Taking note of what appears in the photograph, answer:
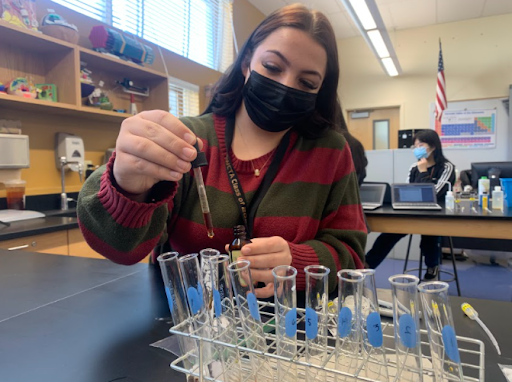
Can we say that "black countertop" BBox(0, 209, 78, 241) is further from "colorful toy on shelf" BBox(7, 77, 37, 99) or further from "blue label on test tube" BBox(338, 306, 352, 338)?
"blue label on test tube" BBox(338, 306, 352, 338)

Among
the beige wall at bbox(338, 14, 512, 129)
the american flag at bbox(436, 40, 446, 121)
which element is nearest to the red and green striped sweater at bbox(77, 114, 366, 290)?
the american flag at bbox(436, 40, 446, 121)

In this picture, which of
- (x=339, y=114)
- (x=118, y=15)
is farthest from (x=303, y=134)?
(x=118, y=15)

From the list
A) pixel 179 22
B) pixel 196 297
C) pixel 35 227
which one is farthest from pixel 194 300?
pixel 179 22

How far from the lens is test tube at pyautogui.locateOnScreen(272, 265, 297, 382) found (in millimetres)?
447

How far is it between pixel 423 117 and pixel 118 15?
15.7 ft

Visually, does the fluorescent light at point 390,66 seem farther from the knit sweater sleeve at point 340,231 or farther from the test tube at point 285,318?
the test tube at point 285,318

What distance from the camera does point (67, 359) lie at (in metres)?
0.57

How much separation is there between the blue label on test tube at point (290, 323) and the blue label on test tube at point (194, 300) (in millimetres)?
123

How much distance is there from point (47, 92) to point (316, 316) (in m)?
2.40

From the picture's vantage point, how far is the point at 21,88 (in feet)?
6.79

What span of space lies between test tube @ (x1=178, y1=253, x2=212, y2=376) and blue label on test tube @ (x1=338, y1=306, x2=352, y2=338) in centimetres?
17

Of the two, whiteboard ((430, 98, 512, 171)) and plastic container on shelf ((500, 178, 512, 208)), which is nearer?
plastic container on shelf ((500, 178, 512, 208))

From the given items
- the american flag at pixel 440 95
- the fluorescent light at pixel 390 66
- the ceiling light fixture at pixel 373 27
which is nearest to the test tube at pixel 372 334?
the ceiling light fixture at pixel 373 27

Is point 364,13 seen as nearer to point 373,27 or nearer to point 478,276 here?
point 373,27
